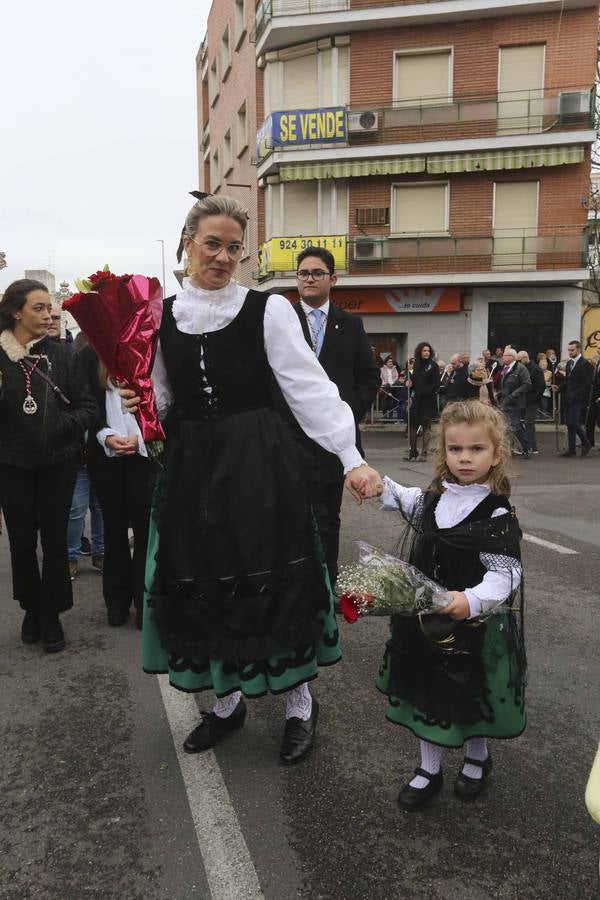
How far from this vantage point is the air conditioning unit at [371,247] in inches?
850

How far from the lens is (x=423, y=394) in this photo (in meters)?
12.5

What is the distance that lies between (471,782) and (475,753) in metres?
0.10

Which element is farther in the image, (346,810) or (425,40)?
(425,40)

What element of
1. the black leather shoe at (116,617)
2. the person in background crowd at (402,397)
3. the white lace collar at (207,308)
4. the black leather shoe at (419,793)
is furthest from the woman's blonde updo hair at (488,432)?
the person in background crowd at (402,397)

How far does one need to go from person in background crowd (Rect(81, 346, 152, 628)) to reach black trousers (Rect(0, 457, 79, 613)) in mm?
418

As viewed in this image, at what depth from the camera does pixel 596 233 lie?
854 inches

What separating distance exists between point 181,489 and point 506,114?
21.8 metres

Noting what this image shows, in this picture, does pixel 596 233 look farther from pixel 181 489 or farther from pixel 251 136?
pixel 181 489

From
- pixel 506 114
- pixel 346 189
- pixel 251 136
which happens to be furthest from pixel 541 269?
pixel 251 136

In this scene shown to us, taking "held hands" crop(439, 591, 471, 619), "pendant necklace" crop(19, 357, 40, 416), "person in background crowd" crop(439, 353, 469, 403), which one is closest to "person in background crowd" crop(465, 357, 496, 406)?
"person in background crowd" crop(439, 353, 469, 403)

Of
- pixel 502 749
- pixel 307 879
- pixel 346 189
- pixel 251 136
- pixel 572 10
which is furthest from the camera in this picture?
pixel 251 136

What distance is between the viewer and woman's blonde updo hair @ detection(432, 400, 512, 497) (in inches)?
95.7

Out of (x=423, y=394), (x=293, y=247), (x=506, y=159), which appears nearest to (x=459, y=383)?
(x=423, y=394)

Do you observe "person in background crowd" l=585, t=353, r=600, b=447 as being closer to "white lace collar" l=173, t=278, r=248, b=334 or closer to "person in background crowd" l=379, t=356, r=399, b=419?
"person in background crowd" l=379, t=356, r=399, b=419
